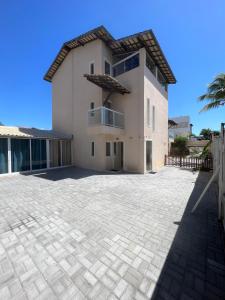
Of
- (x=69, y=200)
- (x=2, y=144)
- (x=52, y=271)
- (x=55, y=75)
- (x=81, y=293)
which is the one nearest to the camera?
(x=81, y=293)

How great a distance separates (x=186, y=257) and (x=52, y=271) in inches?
93.7

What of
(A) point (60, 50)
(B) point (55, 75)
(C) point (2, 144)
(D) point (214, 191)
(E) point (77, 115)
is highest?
(A) point (60, 50)

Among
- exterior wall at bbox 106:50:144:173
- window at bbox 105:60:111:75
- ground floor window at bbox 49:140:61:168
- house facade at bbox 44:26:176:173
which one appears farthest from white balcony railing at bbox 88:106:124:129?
ground floor window at bbox 49:140:61:168

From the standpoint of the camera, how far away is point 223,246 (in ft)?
9.91

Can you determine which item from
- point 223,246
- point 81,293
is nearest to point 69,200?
point 81,293

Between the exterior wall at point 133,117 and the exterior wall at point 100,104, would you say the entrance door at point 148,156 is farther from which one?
the exterior wall at point 133,117

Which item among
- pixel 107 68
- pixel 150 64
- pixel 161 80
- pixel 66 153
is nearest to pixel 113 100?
pixel 107 68

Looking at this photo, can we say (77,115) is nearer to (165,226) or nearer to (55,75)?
(55,75)

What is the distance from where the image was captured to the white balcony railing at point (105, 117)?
10565mm

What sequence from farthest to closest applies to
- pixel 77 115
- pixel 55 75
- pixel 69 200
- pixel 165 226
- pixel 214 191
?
1. pixel 55 75
2. pixel 77 115
3. pixel 214 191
4. pixel 69 200
5. pixel 165 226

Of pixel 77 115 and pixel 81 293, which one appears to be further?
pixel 77 115

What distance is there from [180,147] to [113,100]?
16242mm

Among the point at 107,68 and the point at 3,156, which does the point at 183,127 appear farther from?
the point at 3,156

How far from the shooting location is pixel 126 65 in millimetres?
12648
